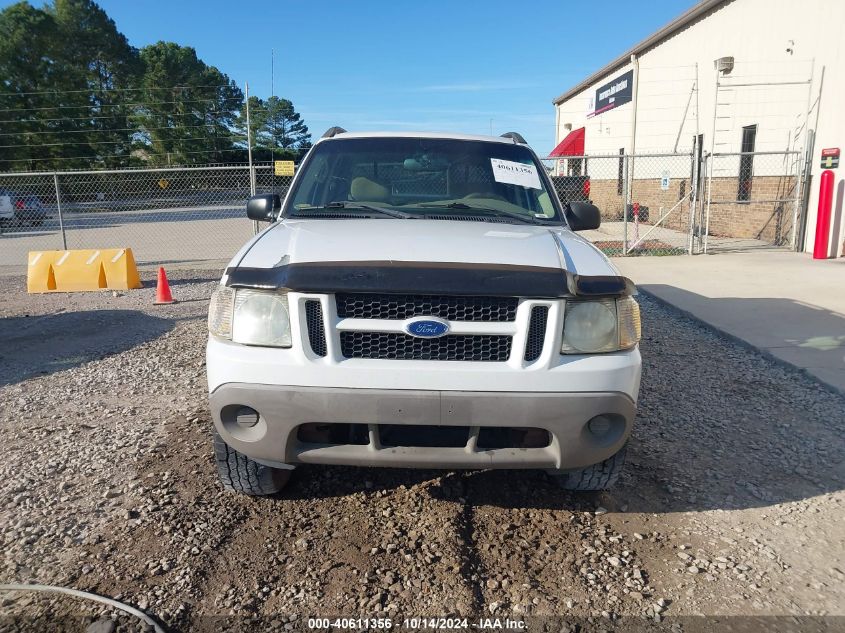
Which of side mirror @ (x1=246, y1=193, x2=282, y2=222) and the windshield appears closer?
the windshield

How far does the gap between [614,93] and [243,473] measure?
74.1 ft

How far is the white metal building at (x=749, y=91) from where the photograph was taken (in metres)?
11.8

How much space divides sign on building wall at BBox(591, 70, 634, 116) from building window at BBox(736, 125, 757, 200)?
6627mm

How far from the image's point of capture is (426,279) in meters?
2.55

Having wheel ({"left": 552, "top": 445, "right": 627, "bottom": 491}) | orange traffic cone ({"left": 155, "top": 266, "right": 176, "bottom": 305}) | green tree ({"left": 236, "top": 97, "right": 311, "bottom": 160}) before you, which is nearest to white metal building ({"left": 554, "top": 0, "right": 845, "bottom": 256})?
orange traffic cone ({"left": 155, "top": 266, "right": 176, "bottom": 305})

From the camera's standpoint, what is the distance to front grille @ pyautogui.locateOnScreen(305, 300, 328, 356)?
2590 mm

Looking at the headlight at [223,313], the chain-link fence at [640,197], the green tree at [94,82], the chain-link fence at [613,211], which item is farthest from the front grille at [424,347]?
the green tree at [94,82]

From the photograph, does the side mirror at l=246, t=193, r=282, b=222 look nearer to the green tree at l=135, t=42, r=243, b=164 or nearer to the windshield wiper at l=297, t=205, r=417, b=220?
the windshield wiper at l=297, t=205, r=417, b=220

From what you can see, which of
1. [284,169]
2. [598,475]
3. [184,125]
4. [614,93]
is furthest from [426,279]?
[184,125]

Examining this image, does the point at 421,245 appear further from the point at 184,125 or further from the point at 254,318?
the point at 184,125

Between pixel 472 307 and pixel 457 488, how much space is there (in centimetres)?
125

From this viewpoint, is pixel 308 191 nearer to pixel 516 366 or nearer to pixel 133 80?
pixel 516 366

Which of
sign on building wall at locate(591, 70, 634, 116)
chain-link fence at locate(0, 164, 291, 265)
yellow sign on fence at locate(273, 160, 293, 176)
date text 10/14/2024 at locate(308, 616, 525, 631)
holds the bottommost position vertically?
date text 10/14/2024 at locate(308, 616, 525, 631)

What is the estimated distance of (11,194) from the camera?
74.6ft
